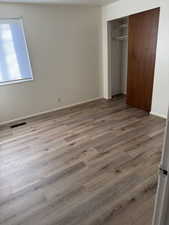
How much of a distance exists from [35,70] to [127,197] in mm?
→ 3051

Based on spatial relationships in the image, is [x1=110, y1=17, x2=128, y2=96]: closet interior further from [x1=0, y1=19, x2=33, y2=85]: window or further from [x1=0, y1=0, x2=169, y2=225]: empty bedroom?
[x1=0, y1=19, x2=33, y2=85]: window

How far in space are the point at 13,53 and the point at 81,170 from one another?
2.71m

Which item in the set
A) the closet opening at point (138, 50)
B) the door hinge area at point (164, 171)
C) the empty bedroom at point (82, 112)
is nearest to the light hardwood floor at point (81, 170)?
the empty bedroom at point (82, 112)

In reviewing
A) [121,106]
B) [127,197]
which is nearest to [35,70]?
[121,106]

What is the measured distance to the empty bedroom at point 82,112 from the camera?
1.60 meters

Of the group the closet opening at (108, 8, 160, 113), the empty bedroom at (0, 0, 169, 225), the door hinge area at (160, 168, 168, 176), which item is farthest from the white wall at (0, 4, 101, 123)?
the door hinge area at (160, 168, 168, 176)

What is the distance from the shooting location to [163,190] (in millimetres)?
648

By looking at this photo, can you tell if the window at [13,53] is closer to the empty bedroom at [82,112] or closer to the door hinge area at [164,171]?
the empty bedroom at [82,112]

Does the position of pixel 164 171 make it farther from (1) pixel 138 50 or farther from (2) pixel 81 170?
(1) pixel 138 50

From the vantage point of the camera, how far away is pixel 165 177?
64cm

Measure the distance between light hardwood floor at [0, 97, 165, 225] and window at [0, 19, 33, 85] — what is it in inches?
44.2

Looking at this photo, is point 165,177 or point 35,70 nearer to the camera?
point 165,177

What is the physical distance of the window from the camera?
3.12 metres

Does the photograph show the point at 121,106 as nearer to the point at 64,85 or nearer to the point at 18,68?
the point at 64,85
